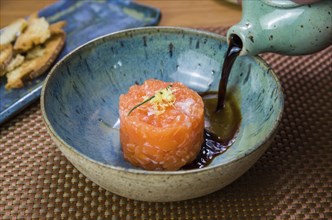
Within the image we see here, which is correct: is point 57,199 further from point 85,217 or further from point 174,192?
point 174,192

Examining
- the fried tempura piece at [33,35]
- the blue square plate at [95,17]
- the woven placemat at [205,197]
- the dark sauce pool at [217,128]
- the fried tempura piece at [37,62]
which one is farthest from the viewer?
the blue square plate at [95,17]

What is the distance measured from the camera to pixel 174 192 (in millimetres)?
923

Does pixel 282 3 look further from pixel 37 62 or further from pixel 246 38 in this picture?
pixel 37 62

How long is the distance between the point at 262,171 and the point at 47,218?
58cm

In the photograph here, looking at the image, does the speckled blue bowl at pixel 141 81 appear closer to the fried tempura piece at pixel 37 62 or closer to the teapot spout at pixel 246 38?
the teapot spout at pixel 246 38

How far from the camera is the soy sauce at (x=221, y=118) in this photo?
1184 millimetres

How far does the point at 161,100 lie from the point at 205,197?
276 millimetres

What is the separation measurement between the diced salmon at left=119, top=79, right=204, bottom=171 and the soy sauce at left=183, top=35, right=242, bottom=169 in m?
0.04

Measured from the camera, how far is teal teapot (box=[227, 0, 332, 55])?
1077 mm

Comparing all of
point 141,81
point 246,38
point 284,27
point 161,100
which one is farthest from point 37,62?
point 284,27

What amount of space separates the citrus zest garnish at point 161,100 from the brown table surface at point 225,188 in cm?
24

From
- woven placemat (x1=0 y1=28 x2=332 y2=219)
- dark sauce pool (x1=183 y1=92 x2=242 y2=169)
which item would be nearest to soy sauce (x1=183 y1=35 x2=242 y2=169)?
dark sauce pool (x1=183 y1=92 x2=242 y2=169)

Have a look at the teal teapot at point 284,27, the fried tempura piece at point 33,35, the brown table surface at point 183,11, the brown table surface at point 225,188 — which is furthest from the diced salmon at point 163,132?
the brown table surface at point 183,11

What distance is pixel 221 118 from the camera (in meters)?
1.29
